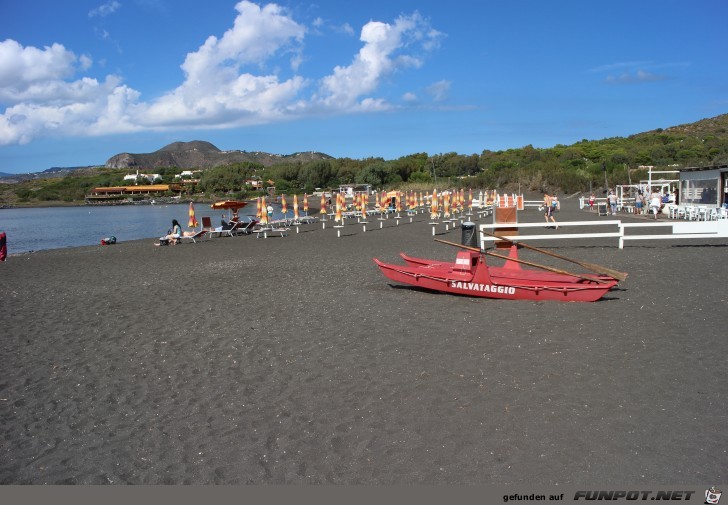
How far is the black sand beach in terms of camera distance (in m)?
4.38

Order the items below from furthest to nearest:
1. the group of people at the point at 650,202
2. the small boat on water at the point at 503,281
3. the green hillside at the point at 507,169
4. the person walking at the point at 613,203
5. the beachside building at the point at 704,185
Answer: the green hillside at the point at 507,169
the person walking at the point at 613,203
the group of people at the point at 650,202
the beachside building at the point at 704,185
the small boat on water at the point at 503,281

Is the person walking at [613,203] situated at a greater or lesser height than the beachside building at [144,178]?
lesser

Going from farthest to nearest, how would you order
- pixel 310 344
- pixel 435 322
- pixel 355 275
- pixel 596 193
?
1. pixel 596 193
2. pixel 355 275
3. pixel 435 322
4. pixel 310 344

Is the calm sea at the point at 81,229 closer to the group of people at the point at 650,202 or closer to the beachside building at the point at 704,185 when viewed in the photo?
the group of people at the point at 650,202

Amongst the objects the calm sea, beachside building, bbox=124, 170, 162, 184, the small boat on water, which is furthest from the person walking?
beachside building, bbox=124, 170, 162, 184

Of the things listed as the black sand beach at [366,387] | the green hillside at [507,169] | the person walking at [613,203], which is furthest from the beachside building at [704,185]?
the black sand beach at [366,387]

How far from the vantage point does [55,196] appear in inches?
5719

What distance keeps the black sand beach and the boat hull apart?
185 mm

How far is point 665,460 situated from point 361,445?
222 centimetres

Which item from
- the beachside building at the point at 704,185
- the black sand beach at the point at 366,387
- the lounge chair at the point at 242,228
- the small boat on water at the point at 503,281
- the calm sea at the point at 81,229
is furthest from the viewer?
the calm sea at the point at 81,229

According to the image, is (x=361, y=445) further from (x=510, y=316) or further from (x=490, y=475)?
(x=510, y=316)

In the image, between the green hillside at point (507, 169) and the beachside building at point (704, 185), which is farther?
the green hillside at point (507, 169)

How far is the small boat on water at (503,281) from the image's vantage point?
919 cm

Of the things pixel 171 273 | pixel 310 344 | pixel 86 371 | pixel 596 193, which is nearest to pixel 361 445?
pixel 310 344
